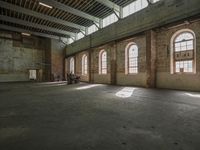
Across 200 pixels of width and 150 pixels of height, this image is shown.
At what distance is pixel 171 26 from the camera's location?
31.8 feet

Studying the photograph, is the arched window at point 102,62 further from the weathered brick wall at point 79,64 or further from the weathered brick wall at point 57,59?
the weathered brick wall at point 57,59

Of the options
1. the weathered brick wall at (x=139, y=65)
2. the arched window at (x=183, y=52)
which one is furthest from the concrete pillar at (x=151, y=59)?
the arched window at (x=183, y=52)

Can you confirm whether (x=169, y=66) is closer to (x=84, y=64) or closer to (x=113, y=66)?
(x=113, y=66)

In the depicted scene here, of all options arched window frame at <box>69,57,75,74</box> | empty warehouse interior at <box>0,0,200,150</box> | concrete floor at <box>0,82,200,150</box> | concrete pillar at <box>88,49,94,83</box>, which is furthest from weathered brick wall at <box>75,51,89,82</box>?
concrete floor at <box>0,82,200,150</box>

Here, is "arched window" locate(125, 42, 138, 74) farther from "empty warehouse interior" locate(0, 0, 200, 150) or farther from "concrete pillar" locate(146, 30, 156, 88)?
"concrete pillar" locate(146, 30, 156, 88)

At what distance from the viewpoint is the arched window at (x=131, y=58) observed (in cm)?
1262

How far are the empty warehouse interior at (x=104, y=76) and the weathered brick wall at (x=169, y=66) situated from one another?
6 cm

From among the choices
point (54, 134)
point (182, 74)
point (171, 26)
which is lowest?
point (54, 134)

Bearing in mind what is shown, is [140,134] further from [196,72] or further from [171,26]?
[171,26]

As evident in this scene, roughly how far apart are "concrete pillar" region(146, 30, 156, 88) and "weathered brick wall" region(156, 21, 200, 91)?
28 centimetres

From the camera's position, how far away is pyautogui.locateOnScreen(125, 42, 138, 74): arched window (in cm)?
1262

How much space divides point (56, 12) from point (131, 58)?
29.8ft

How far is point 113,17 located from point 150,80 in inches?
303

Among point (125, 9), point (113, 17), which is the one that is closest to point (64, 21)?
point (113, 17)
